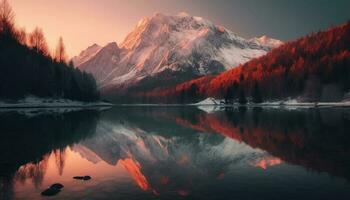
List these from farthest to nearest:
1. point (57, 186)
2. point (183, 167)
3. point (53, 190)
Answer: point (183, 167) < point (57, 186) < point (53, 190)

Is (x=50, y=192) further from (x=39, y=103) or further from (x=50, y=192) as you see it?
(x=39, y=103)

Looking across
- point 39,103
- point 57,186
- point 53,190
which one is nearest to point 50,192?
point 53,190

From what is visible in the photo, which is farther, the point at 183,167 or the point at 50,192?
the point at 183,167

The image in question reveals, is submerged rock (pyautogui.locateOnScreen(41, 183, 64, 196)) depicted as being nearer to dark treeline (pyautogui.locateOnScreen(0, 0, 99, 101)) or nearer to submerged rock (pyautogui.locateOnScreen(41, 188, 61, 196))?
submerged rock (pyautogui.locateOnScreen(41, 188, 61, 196))

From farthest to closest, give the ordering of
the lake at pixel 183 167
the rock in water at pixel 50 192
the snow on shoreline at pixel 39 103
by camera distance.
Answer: the snow on shoreline at pixel 39 103
the lake at pixel 183 167
the rock in water at pixel 50 192

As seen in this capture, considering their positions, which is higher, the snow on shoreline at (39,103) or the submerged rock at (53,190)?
the snow on shoreline at (39,103)

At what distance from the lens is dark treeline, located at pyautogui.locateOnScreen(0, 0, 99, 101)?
128450 mm

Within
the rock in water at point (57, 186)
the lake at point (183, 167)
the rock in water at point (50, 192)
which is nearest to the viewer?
the rock in water at point (50, 192)

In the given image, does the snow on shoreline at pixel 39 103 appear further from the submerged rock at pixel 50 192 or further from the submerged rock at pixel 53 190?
the submerged rock at pixel 50 192

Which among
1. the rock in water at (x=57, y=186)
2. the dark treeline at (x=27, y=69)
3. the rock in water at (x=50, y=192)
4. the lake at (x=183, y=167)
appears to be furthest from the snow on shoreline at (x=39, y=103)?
the rock in water at (x=50, y=192)

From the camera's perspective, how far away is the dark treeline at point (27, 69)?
12845cm

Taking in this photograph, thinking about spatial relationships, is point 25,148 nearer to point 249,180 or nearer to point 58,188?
point 58,188

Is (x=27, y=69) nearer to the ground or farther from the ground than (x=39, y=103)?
farther from the ground

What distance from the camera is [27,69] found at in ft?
467
